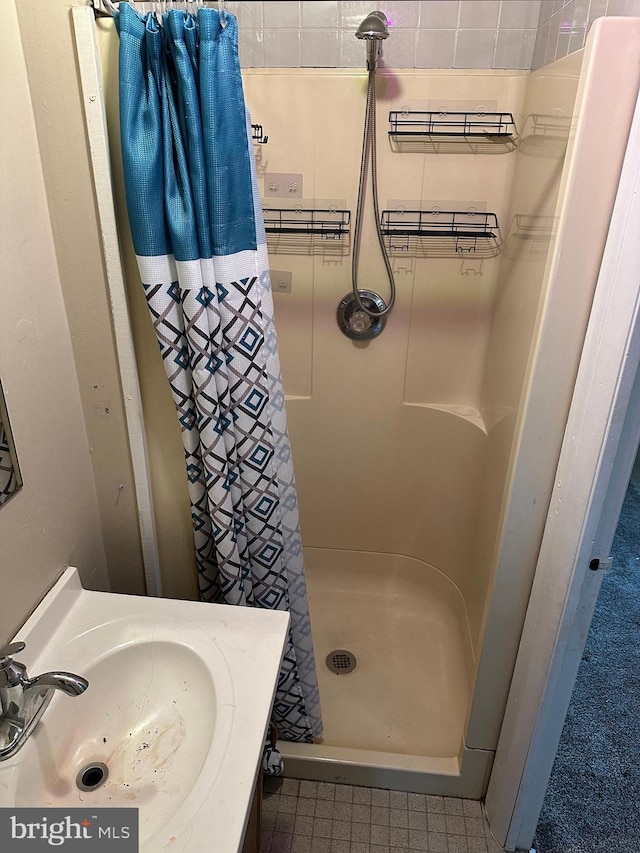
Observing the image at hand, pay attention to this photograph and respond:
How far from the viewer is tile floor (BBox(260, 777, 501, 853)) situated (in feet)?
4.76

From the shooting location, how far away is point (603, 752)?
1703mm

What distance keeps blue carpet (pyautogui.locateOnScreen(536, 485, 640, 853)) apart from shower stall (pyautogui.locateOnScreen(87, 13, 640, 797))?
0.23m

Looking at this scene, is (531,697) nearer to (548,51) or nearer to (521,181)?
(521,181)

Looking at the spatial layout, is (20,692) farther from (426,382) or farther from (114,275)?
(426,382)

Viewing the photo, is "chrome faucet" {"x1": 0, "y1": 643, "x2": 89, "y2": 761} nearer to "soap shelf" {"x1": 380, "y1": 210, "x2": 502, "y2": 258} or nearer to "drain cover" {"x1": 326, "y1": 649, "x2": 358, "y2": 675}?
"drain cover" {"x1": 326, "y1": 649, "x2": 358, "y2": 675}

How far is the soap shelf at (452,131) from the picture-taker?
173cm

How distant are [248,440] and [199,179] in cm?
48

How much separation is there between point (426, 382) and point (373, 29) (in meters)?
1.05

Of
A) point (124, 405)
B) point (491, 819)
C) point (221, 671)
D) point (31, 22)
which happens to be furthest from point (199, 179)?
point (491, 819)

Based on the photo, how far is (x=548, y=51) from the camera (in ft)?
4.75

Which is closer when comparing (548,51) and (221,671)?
(221,671)

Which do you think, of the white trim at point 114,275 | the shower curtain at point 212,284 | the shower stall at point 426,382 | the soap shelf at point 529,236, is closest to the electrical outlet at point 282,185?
the shower stall at point 426,382

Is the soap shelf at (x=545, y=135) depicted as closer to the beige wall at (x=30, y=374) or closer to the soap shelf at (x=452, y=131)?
the soap shelf at (x=452, y=131)

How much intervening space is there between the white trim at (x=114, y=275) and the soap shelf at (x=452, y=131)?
3.54 feet
